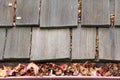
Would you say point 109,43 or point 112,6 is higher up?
point 112,6

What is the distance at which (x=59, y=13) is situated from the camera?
12.6 feet

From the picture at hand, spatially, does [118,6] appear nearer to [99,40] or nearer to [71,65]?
[99,40]

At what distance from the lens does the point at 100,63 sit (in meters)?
3.70

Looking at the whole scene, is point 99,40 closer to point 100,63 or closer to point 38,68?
point 100,63

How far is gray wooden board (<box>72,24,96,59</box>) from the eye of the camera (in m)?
3.70

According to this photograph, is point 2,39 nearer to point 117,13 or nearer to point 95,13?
point 95,13

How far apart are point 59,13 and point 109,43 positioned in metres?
0.41

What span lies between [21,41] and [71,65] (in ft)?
1.27

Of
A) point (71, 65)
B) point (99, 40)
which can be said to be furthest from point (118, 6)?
point (71, 65)

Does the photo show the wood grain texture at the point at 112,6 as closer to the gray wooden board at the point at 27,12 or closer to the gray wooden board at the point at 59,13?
the gray wooden board at the point at 59,13

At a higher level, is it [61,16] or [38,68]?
[61,16]

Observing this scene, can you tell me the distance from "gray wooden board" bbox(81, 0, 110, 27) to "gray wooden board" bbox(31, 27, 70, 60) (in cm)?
16

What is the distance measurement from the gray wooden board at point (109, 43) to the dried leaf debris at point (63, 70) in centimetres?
6

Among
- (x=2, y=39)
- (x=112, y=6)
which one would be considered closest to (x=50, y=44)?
(x=2, y=39)
